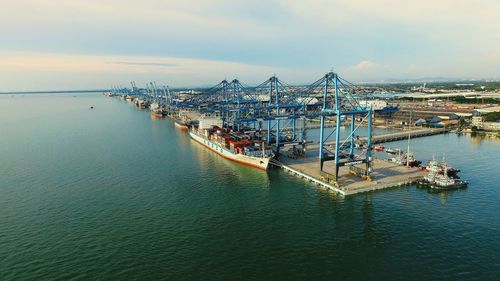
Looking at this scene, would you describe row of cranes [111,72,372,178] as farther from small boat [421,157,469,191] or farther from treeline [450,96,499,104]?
treeline [450,96,499,104]

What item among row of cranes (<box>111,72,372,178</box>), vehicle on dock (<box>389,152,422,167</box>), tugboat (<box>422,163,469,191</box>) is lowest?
tugboat (<box>422,163,469,191</box>)

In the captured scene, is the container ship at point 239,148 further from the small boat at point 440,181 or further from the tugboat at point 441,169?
the tugboat at point 441,169

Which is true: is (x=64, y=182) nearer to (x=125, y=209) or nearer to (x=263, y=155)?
(x=125, y=209)

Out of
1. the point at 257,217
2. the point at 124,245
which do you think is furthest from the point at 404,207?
the point at 124,245

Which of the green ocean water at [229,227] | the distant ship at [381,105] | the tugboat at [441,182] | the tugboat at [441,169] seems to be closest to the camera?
→ the green ocean water at [229,227]

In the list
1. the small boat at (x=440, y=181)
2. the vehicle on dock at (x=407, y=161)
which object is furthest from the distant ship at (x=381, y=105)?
the small boat at (x=440, y=181)

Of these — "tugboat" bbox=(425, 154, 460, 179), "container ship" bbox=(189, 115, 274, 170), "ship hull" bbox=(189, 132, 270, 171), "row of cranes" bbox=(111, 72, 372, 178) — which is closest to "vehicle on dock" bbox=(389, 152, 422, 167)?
"tugboat" bbox=(425, 154, 460, 179)

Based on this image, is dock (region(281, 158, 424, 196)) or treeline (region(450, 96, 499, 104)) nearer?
dock (region(281, 158, 424, 196))

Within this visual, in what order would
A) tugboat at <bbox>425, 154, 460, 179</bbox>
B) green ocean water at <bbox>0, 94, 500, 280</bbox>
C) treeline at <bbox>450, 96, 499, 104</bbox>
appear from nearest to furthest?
green ocean water at <bbox>0, 94, 500, 280</bbox> < tugboat at <bbox>425, 154, 460, 179</bbox> < treeline at <bbox>450, 96, 499, 104</bbox>

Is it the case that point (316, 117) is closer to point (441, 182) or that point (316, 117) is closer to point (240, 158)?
point (240, 158)
